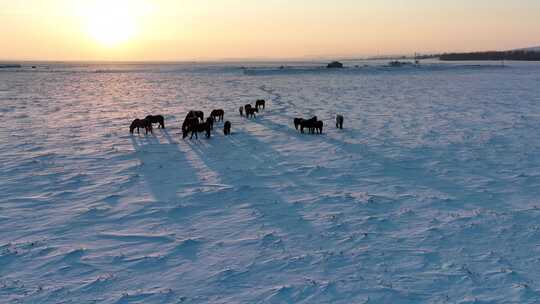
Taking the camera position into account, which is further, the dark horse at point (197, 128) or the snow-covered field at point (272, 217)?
the dark horse at point (197, 128)

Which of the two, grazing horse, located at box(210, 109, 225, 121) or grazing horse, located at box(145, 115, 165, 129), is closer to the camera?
grazing horse, located at box(145, 115, 165, 129)

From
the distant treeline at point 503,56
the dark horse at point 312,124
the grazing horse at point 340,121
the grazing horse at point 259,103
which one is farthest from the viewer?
the distant treeline at point 503,56

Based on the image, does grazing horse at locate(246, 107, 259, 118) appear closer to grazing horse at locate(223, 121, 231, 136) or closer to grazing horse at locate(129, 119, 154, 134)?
grazing horse at locate(223, 121, 231, 136)

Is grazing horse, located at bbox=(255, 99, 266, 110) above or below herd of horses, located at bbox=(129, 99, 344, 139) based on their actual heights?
above

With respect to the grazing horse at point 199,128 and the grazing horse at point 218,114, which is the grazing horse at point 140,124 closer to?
the grazing horse at point 199,128

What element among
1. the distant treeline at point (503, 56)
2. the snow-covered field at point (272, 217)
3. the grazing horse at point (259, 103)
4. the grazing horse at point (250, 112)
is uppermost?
the distant treeline at point (503, 56)

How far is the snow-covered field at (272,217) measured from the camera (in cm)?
562

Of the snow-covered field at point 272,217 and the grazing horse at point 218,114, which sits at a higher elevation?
the grazing horse at point 218,114

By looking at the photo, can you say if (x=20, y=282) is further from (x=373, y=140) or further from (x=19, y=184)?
(x=373, y=140)

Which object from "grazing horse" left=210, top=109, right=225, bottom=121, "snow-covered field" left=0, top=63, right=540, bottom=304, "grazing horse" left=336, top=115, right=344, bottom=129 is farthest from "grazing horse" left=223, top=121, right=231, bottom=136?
"grazing horse" left=336, top=115, right=344, bottom=129

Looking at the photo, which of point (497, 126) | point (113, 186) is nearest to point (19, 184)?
point (113, 186)

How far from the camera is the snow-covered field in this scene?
5617mm

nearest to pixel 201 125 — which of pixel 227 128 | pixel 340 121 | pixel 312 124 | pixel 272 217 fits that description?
pixel 227 128

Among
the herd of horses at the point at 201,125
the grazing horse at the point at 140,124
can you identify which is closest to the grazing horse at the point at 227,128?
the herd of horses at the point at 201,125
